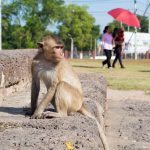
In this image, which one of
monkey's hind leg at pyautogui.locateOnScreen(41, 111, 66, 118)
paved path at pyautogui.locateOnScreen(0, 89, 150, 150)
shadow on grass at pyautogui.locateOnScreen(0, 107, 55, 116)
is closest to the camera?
monkey's hind leg at pyautogui.locateOnScreen(41, 111, 66, 118)

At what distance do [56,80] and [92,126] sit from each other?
1.04 metres

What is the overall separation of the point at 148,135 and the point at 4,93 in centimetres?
227

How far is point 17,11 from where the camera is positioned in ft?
229

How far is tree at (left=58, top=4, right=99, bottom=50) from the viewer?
96062mm

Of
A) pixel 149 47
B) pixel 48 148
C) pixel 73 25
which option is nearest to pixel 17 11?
pixel 149 47

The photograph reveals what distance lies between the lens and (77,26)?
9788 centimetres

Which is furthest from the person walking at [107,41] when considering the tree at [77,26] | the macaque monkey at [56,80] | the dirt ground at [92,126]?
the tree at [77,26]

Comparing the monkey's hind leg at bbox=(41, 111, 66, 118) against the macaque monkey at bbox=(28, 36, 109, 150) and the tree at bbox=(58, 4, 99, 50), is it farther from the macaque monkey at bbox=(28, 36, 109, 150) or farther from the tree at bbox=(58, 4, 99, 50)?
the tree at bbox=(58, 4, 99, 50)

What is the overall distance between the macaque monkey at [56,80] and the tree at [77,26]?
88.2m

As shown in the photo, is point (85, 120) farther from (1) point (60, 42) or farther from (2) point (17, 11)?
(2) point (17, 11)

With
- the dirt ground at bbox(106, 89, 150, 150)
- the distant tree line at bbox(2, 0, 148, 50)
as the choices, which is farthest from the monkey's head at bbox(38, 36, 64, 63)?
the distant tree line at bbox(2, 0, 148, 50)

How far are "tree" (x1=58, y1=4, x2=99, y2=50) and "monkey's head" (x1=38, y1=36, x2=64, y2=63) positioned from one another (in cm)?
8822

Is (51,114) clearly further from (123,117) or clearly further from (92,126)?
(123,117)

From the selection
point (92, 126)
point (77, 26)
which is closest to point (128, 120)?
point (92, 126)
